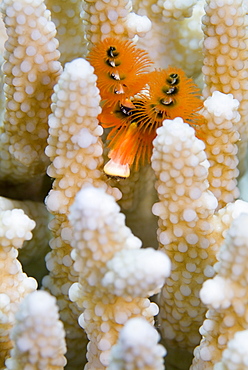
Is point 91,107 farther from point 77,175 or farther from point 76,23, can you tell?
point 76,23

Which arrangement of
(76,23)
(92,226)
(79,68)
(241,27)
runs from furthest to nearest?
(76,23) → (241,27) → (79,68) → (92,226)

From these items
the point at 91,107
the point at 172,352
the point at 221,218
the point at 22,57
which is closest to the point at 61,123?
the point at 91,107

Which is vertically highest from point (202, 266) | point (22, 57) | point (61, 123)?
point (22, 57)

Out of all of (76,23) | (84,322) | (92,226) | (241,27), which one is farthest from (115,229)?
(76,23)

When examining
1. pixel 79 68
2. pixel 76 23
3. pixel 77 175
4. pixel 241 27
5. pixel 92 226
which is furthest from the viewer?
pixel 76 23

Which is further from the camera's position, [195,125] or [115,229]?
[195,125]

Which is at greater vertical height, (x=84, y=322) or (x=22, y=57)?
(x=22, y=57)

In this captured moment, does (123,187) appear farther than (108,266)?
Yes
